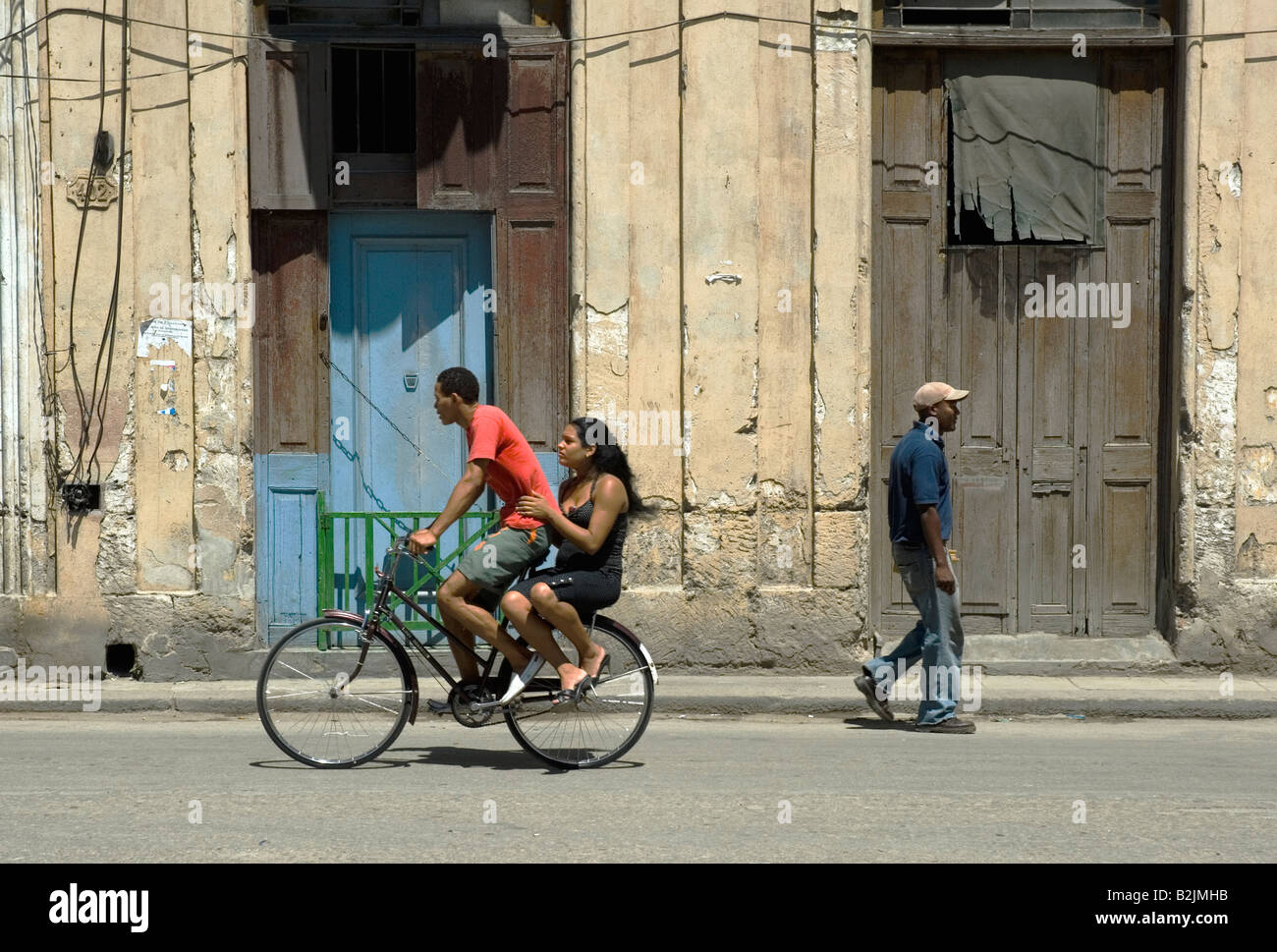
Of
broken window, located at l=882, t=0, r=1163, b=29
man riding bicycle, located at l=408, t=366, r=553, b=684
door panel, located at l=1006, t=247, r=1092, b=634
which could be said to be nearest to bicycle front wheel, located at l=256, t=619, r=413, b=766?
man riding bicycle, located at l=408, t=366, r=553, b=684

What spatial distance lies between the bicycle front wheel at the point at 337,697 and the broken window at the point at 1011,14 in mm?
5965

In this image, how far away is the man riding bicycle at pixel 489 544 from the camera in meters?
6.79

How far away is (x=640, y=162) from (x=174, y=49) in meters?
3.14

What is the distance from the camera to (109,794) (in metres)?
6.24

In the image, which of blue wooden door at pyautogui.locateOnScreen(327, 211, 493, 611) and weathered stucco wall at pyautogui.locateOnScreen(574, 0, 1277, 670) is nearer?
weathered stucco wall at pyautogui.locateOnScreen(574, 0, 1277, 670)

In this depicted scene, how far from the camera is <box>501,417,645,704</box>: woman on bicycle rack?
6.76 m

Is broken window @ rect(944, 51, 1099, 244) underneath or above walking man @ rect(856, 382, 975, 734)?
above

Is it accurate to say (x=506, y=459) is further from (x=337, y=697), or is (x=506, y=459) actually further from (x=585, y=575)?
(x=337, y=697)

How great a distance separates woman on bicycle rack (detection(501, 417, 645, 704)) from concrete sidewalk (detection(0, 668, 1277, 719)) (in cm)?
202

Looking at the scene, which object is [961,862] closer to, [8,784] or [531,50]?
[8,784]
